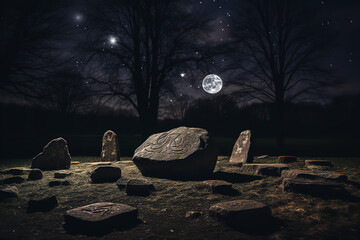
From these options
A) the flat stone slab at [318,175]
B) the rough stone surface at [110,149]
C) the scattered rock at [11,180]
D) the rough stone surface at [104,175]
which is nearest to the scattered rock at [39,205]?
the rough stone surface at [104,175]

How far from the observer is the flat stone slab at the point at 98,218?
372 cm

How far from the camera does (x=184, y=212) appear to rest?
4438 mm

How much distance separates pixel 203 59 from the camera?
13062 millimetres

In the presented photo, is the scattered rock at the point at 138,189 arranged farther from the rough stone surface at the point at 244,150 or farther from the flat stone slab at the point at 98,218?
the rough stone surface at the point at 244,150

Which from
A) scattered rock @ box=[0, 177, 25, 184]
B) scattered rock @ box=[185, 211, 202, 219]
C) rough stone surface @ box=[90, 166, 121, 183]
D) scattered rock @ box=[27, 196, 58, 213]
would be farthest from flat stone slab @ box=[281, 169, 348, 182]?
scattered rock @ box=[0, 177, 25, 184]

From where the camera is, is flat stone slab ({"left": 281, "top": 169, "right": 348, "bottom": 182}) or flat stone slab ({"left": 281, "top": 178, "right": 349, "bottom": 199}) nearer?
flat stone slab ({"left": 281, "top": 178, "right": 349, "bottom": 199})

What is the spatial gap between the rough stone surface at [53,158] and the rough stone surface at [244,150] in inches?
227

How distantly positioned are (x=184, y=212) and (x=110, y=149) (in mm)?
7558

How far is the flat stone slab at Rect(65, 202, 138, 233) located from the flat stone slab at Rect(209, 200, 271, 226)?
Answer: 1.32 meters

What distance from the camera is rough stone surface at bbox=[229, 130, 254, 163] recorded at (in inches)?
→ 374

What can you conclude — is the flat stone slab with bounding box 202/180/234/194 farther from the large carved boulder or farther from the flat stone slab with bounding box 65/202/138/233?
the flat stone slab with bounding box 65/202/138/233

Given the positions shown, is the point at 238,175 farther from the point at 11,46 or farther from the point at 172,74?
the point at 11,46

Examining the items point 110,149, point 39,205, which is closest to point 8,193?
point 39,205

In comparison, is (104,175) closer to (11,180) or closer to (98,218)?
(11,180)
